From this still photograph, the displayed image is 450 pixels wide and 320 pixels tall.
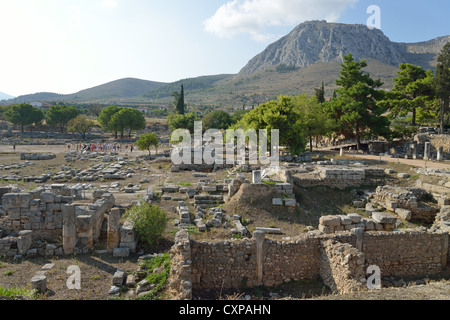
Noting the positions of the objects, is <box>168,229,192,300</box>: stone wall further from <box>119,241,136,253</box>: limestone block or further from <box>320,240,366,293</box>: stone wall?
<box>320,240,366,293</box>: stone wall

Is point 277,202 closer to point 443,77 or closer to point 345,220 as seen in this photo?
point 345,220

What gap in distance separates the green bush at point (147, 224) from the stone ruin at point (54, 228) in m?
0.33

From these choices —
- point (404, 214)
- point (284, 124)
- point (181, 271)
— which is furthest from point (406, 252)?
point (284, 124)

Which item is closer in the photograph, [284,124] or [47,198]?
[47,198]

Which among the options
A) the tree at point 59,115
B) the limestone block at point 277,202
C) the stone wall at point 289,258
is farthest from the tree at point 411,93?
the tree at point 59,115

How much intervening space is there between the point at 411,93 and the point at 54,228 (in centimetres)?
4110

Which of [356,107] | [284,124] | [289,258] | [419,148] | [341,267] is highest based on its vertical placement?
[356,107]

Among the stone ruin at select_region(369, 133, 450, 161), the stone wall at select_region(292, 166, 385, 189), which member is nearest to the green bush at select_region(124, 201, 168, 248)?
the stone wall at select_region(292, 166, 385, 189)

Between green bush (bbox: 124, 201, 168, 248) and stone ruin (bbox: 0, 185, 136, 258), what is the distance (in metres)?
0.33

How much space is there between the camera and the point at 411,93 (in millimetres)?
38188

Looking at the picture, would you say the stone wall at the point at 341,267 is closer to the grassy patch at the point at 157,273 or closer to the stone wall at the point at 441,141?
the grassy patch at the point at 157,273
